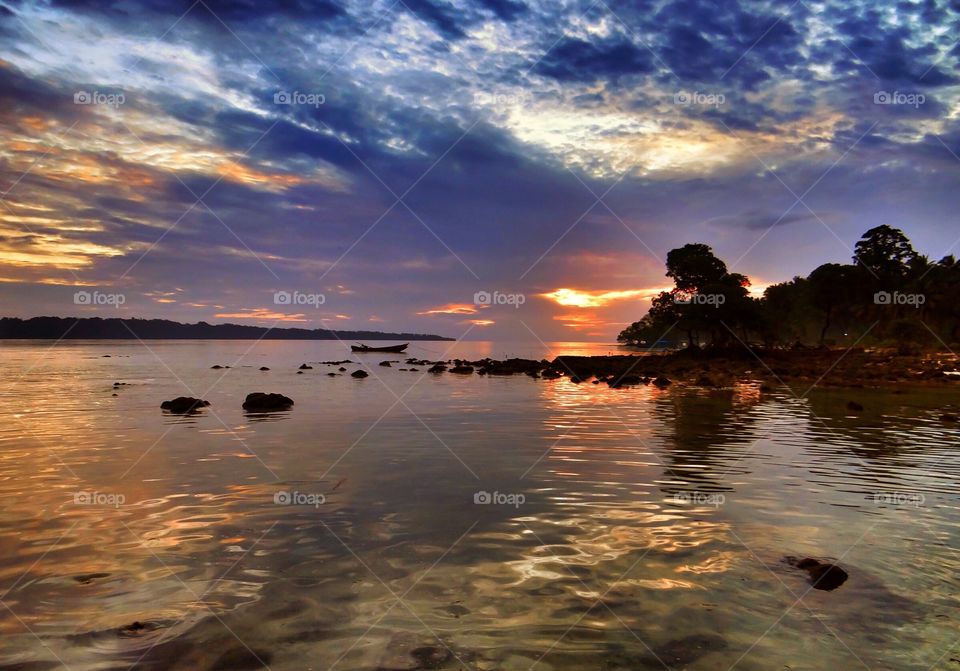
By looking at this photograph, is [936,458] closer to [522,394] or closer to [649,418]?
[649,418]

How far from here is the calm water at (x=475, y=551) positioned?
551cm

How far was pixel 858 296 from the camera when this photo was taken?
79.4 meters

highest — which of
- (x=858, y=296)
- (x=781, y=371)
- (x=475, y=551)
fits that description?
(x=858, y=296)

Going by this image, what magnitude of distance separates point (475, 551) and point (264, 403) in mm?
20912

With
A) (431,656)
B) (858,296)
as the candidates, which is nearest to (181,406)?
(431,656)

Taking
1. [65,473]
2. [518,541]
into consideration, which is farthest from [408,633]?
[65,473]

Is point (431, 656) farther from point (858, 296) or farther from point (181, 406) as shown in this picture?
point (858, 296)

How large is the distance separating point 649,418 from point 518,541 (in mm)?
15903

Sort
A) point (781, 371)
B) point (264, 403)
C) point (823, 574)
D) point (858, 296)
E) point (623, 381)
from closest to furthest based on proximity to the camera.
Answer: point (823, 574) → point (264, 403) → point (623, 381) → point (781, 371) → point (858, 296)

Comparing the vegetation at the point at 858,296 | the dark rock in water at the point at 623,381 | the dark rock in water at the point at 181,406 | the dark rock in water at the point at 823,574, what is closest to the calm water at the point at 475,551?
the dark rock in water at the point at 823,574

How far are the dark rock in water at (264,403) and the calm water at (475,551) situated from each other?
7.54 m

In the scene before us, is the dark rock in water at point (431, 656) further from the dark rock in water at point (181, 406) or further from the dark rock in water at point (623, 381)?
the dark rock in water at point (623, 381)

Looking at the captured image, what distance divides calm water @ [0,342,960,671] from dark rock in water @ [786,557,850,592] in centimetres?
21

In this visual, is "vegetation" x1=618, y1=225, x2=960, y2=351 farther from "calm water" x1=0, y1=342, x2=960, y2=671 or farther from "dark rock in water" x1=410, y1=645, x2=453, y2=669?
"dark rock in water" x1=410, y1=645, x2=453, y2=669
